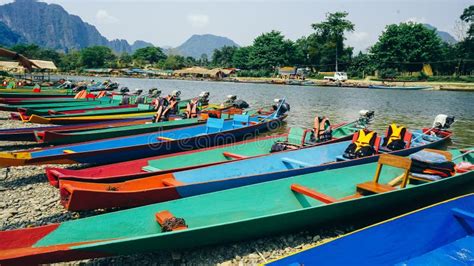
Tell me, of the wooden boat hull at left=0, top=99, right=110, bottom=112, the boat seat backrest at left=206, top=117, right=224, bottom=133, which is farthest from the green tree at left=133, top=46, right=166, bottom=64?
the boat seat backrest at left=206, top=117, right=224, bottom=133

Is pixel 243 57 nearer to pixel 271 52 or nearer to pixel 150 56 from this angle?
pixel 271 52

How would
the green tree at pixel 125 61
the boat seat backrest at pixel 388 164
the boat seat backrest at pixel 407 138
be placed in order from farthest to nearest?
the green tree at pixel 125 61 < the boat seat backrest at pixel 407 138 < the boat seat backrest at pixel 388 164

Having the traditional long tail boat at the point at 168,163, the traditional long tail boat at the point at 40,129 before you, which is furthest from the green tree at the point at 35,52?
the traditional long tail boat at the point at 168,163

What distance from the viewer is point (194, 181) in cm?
619

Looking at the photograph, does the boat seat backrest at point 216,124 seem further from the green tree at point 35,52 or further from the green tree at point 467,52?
the green tree at point 35,52

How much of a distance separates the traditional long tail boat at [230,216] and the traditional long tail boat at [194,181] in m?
0.44

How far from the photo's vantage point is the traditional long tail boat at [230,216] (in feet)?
11.5

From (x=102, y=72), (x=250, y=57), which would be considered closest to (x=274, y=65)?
(x=250, y=57)

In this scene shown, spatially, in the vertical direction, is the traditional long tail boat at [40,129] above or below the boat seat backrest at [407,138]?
below

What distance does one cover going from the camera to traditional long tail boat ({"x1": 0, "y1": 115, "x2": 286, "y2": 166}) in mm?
6957

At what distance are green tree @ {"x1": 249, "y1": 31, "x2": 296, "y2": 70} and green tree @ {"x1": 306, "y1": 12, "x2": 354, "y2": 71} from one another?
5440 mm

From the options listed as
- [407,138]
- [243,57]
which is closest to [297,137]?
[407,138]

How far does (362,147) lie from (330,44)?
76.0m

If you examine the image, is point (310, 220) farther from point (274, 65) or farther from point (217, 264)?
point (274, 65)
